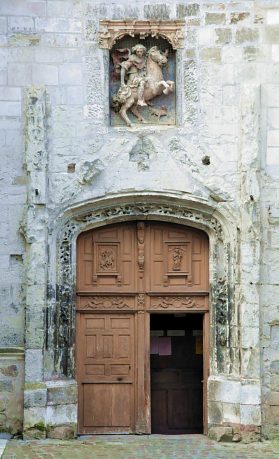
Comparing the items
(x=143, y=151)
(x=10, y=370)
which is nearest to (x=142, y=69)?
(x=143, y=151)

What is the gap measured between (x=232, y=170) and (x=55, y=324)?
9.12ft

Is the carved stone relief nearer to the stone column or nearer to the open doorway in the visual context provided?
the stone column

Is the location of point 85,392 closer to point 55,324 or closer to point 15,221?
point 55,324

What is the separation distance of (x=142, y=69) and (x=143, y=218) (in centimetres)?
182

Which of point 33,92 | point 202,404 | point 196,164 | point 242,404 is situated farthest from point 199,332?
point 33,92

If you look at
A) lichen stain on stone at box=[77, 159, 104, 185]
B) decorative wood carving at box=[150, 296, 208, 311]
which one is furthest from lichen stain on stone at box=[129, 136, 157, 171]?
decorative wood carving at box=[150, 296, 208, 311]

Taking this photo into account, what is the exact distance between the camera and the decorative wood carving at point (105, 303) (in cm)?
1059

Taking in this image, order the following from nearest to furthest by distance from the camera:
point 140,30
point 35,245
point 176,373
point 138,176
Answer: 1. point 35,245
2. point 138,176
3. point 140,30
4. point 176,373

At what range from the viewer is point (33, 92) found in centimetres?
1026

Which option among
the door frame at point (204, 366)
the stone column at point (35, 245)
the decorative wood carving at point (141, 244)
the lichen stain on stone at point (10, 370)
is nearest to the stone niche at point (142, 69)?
the stone column at point (35, 245)

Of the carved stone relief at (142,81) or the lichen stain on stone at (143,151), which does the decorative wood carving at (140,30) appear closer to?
the carved stone relief at (142,81)

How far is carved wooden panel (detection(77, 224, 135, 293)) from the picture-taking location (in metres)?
10.6

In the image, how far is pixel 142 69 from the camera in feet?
35.0

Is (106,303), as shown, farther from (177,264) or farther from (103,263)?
(177,264)
